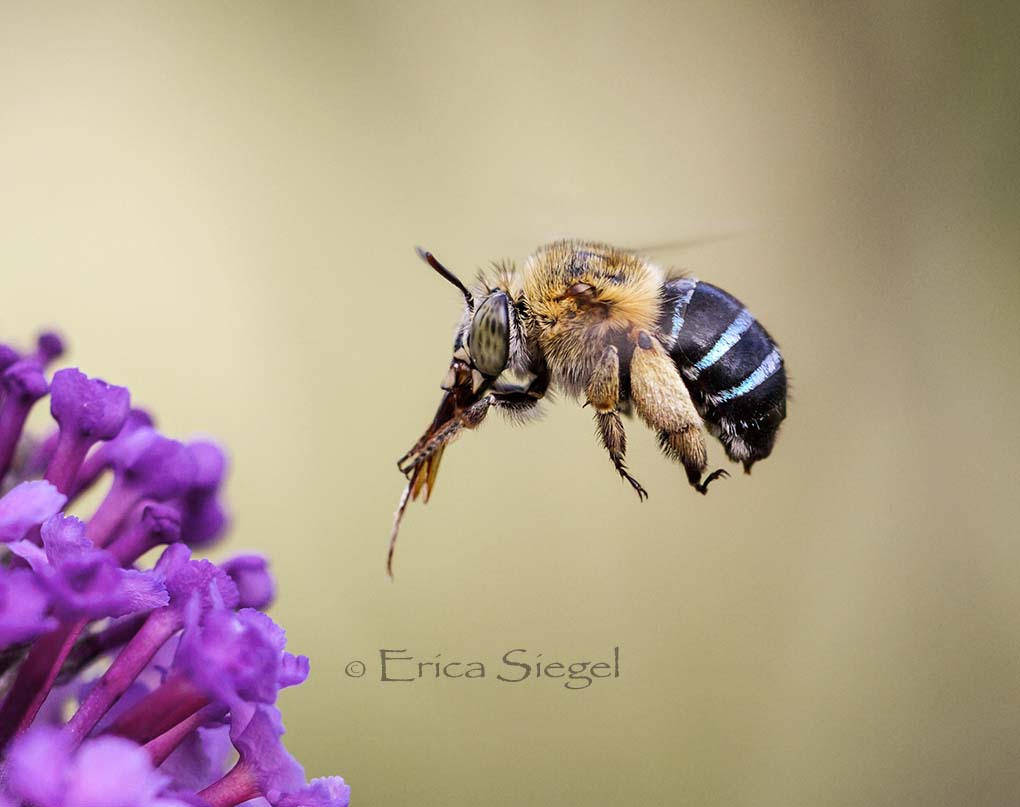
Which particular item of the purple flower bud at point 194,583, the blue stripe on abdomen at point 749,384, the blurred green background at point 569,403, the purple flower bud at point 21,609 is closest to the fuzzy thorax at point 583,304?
the blue stripe on abdomen at point 749,384

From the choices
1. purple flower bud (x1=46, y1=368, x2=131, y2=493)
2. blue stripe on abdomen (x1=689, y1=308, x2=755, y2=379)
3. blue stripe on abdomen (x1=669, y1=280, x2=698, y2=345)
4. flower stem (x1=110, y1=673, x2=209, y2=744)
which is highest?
blue stripe on abdomen (x1=669, y1=280, x2=698, y2=345)

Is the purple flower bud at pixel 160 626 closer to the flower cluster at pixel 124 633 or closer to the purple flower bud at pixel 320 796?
the flower cluster at pixel 124 633

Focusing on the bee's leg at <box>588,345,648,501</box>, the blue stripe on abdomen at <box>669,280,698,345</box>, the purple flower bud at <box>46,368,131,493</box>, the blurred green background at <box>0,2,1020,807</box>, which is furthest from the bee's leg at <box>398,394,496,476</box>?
the blurred green background at <box>0,2,1020,807</box>

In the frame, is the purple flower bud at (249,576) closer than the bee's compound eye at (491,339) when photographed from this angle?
Yes

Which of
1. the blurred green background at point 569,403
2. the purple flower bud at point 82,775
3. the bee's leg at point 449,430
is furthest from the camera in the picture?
the blurred green background at point 569,403

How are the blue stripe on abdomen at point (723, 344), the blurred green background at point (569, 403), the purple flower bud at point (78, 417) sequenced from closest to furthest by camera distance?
the purple flower bud at point (78, 417) < the blue stripe on abdomen at point (723, 344) < the blurred green background at point (569, 403)

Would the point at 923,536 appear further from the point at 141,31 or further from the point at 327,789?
the point at 327,789

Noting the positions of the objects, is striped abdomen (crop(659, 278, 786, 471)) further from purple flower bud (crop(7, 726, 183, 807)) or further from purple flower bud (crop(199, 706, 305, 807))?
purple flower bud (crop(7, 726, 183, 807))

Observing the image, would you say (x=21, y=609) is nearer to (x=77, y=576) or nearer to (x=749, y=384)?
(x=77, y=576)
